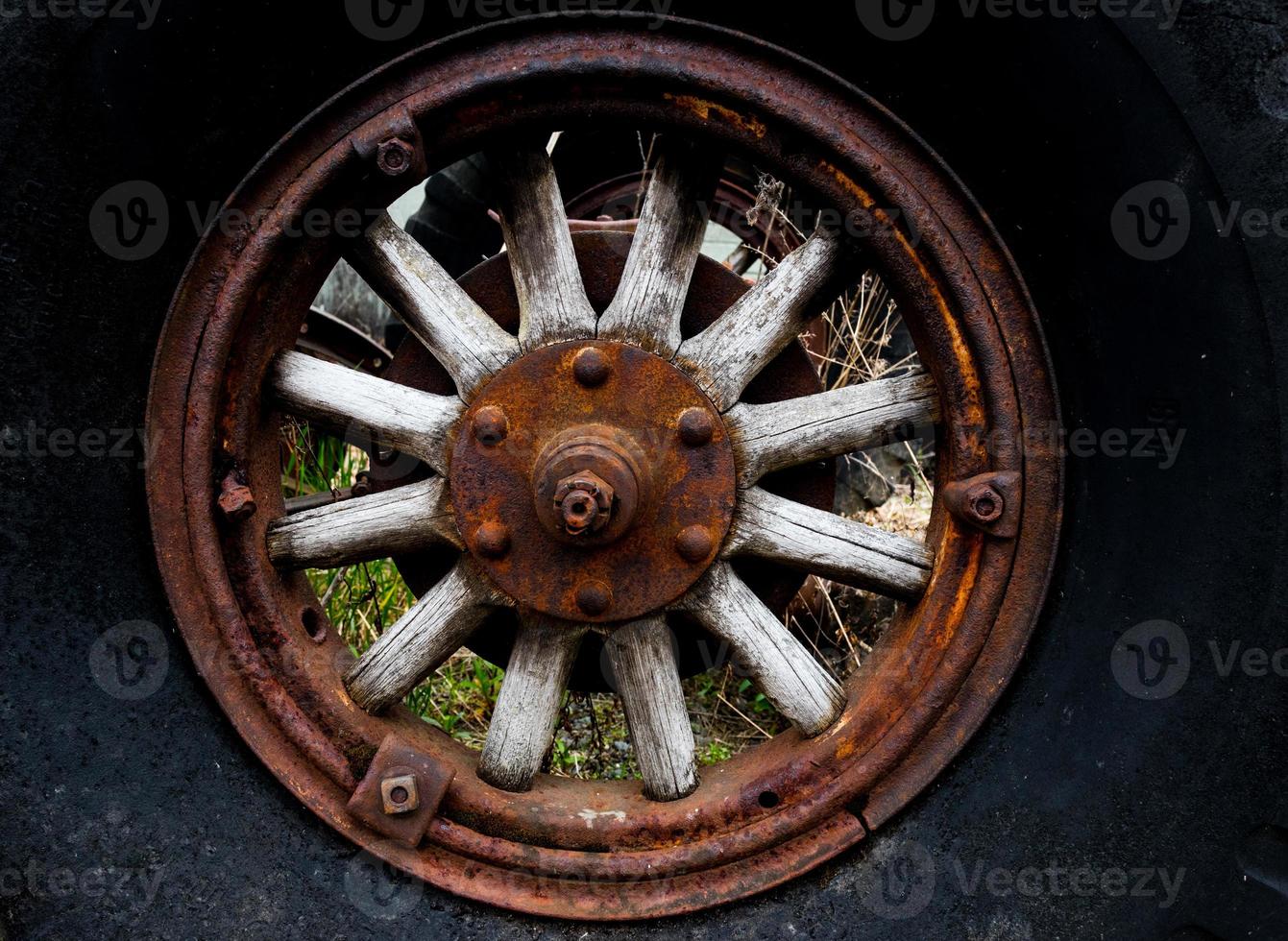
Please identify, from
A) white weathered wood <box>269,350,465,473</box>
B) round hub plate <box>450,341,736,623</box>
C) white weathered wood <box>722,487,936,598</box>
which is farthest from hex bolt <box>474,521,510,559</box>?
white weathered wood <box>722,487,936,598</box>

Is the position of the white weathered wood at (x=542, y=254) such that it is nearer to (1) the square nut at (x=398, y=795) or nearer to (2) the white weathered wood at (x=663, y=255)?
(2) the white weathered wood at (x=663, y=255)

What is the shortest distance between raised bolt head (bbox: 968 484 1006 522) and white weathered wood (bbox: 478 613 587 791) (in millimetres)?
617

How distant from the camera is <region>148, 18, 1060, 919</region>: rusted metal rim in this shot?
127 centimetres

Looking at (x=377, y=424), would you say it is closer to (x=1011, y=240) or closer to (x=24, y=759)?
(x=24, y=759)

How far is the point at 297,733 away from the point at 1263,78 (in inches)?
60.2

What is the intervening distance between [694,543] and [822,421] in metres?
0.28

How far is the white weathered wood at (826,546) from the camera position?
1.44m

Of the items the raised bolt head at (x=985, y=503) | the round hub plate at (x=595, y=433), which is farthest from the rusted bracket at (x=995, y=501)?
the round hub plate at (x=595, y=433)

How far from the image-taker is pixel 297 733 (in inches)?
53.0

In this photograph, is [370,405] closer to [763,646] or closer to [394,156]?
[394,156]

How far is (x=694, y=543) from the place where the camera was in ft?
4.65

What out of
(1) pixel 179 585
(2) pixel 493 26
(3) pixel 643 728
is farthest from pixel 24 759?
(2) pixel 493 26

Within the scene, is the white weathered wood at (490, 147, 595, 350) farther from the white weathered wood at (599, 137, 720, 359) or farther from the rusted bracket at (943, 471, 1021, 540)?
the rusted bracket at (943, 471, 1021, 540)

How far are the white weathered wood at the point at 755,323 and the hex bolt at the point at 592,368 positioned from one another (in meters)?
0.12
